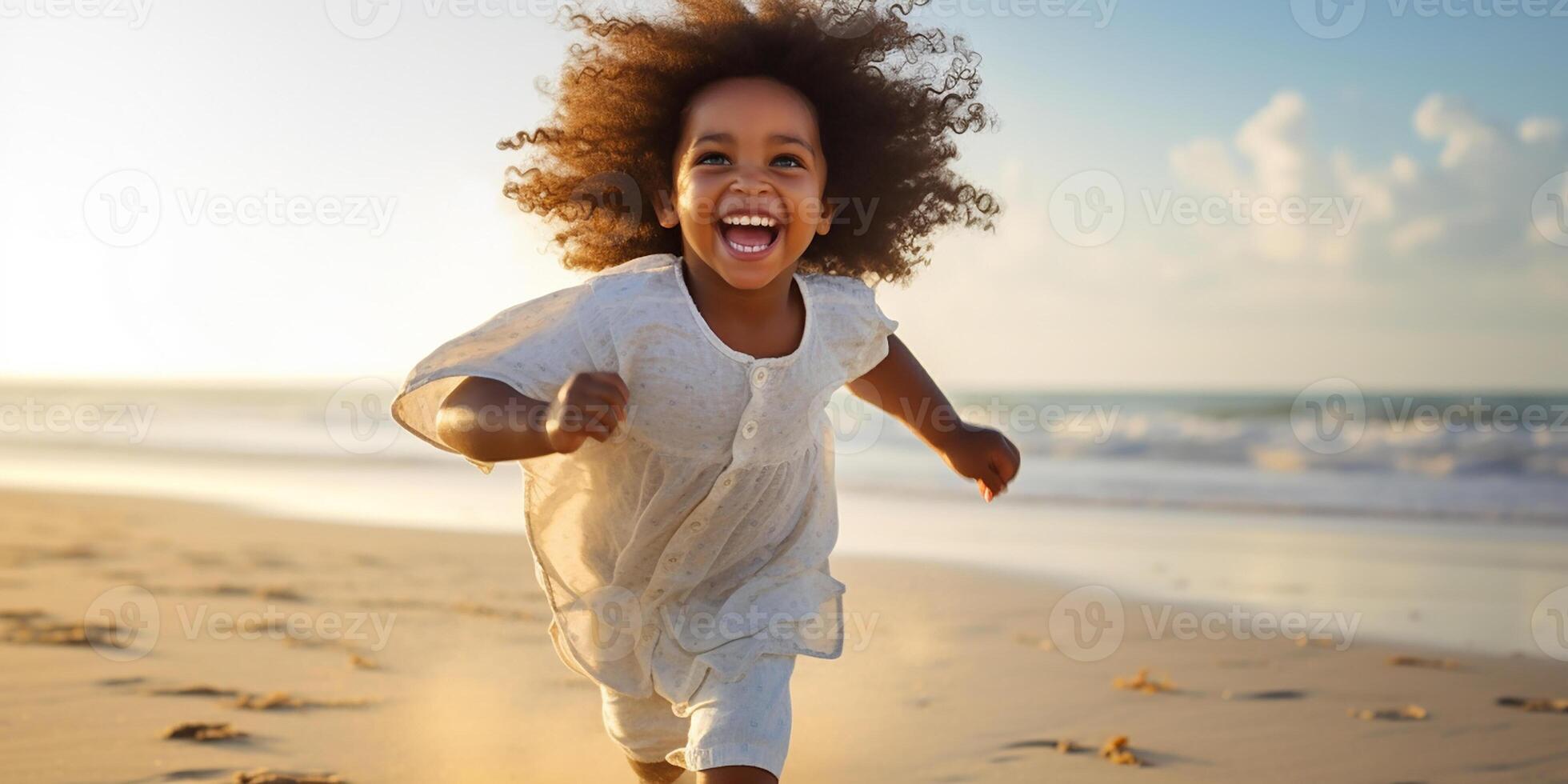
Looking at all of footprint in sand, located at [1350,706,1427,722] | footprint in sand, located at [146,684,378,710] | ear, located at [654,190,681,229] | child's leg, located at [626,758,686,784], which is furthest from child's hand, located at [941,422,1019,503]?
footprint in sand, located at [146,684,378,710]

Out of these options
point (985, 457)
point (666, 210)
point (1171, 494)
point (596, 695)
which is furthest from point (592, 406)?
point (1171, 494)

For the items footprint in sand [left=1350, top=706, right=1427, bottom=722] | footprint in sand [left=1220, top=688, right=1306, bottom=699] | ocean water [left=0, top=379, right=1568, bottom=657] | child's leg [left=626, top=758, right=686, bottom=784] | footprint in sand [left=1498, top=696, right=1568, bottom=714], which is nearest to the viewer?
child's leg [left=626, top=758, right=686, bottom=784]

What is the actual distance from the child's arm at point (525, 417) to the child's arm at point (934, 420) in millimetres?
1041

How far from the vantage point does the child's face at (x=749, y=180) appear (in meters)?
2.74

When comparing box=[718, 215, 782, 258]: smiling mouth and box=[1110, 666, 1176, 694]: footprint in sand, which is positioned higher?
box=[718, 215, 782, 258]: smiling mouth

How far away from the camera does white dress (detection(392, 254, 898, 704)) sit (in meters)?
2.68

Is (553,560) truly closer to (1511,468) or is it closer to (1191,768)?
(1191,768)

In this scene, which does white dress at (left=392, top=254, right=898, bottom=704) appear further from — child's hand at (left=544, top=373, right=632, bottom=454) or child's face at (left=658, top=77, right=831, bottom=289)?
child's hand at (left=544, top=373, right=632, bottom=454)

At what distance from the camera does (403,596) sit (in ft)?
20.1

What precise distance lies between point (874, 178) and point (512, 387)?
1279mm

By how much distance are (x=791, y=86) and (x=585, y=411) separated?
118 centimetres

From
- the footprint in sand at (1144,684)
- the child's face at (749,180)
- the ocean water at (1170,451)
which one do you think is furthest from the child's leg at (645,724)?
the ocean water at (1170,451)

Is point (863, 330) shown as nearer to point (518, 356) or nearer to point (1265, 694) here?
point (518, 356)

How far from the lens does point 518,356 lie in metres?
2.59
